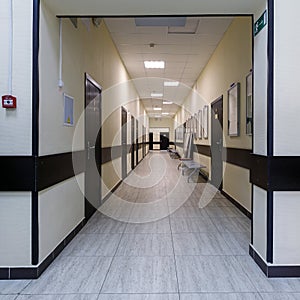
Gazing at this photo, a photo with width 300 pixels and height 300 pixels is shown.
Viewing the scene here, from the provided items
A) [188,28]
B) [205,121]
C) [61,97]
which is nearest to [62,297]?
[61,97]

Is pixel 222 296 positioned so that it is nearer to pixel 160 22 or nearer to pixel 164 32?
pixel 160 22

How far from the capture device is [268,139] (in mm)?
2361

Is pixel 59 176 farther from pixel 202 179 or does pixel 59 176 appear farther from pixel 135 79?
pixel 135 79

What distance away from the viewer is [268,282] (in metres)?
2.30

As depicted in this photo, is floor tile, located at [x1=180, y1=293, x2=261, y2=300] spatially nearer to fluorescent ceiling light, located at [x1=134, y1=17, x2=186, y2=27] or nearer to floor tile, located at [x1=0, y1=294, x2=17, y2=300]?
floor tile, located at [x1=0, y1=294, x2=17, y2=300]

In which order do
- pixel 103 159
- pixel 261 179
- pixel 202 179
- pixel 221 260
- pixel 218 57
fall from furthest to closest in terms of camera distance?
pixel 202 179 → pixel 218 57 → pixel 103 159 → pixel 221 260 → pixel 261 179

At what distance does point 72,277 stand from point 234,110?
3.81 meters

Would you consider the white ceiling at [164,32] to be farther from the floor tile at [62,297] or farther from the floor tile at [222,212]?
the floor tile at [222,212]

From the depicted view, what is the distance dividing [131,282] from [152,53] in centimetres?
556

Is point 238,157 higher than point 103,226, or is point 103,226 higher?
point 238,157

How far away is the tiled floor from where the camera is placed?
215 cm

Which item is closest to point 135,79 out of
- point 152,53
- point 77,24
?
point 152,53

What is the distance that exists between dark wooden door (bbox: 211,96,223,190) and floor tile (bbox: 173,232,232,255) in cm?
290

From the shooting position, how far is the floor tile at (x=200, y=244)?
2936 mm
